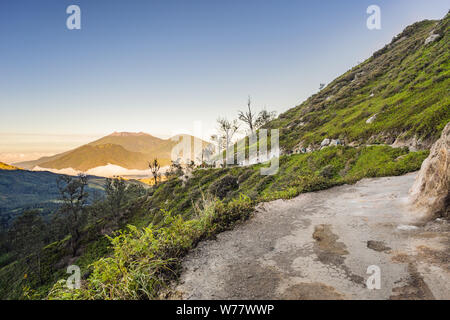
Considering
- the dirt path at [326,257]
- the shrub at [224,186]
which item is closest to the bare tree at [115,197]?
the shrub at [224,186]

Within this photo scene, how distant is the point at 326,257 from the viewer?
15.9ft

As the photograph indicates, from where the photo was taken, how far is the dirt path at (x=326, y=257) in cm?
367

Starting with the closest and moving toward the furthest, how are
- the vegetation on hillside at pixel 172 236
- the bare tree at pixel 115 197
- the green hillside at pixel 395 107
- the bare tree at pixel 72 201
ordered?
the vegetation on hillside at pixel 172 236, the green hillside at pixel 395 107, the bare tree at pixel 72 201, the bare tree at pixel 115 197

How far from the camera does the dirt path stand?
367 centimetres

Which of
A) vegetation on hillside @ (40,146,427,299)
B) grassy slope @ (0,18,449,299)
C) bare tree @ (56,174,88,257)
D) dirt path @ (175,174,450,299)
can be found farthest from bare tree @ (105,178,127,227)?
dirt path @ (175,174,450,299)

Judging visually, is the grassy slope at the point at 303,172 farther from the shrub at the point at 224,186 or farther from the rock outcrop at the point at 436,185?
the rock outcrop at the point at 436,185

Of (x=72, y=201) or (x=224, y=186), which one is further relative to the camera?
(x=72, y=201)

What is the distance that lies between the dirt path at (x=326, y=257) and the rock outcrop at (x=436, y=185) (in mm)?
446

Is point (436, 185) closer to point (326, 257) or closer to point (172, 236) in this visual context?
point (326, 257)

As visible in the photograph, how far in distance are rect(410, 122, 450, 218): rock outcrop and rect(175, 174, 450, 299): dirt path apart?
0.45m

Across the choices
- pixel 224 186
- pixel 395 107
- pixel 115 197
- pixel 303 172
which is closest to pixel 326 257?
pixel 303 172

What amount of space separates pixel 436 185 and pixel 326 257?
→ 476 cm

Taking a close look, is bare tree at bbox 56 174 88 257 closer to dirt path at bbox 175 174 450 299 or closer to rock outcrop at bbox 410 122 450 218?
dirt path at bbox 175 174 450 299
